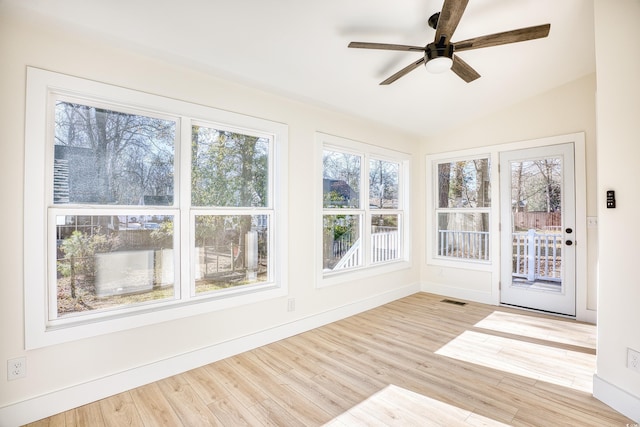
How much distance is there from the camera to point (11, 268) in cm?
192

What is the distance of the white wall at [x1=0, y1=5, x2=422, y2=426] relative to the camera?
6.27 ft

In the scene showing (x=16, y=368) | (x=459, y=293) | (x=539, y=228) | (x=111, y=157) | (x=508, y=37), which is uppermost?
(x=508, y=37)

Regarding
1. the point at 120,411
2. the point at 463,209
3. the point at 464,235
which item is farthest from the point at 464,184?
the point at 120,411

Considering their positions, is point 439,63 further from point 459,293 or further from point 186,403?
point 459,293

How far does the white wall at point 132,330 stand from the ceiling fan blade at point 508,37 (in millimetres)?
1806

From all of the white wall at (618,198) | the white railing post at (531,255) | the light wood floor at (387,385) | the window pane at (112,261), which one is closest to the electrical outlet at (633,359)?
the white wall at (618,198)

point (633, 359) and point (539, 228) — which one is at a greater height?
point (539, 228)

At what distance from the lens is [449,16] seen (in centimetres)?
184

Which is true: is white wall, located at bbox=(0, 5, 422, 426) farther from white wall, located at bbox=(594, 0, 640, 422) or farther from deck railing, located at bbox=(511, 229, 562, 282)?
deck railing, located at bbox=(511, 229, 562, 282)

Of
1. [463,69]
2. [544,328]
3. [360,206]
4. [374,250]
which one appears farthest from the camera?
[374,250]

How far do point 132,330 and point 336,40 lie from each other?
2794mm

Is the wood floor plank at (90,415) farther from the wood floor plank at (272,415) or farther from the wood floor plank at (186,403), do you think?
the wood floor plank at (272,415)

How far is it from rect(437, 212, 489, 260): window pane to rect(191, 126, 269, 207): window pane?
3.18 metres

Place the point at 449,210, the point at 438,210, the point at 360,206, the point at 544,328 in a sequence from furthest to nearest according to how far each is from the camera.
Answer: the point at 438,210 < the point at 449,210 < the point at 360,206 < the point at 544,328
